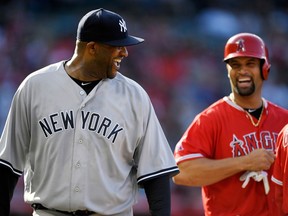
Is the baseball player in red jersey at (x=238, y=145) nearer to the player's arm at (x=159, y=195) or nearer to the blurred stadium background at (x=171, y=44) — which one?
the player's arm at (x=159, y=195)

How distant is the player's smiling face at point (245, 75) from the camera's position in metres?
5.61

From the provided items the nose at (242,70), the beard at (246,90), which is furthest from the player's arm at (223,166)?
the nose at (242,70)

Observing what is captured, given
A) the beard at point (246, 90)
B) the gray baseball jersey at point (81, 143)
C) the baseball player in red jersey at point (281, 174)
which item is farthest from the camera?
the beard at point (246, 90)

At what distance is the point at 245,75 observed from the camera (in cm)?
562

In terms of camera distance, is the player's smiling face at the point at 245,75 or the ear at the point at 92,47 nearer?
the ear at the point at 92,47

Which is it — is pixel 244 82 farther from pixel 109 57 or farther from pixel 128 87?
pixel 109 57

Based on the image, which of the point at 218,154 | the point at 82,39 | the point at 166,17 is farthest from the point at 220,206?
the point at 166,17

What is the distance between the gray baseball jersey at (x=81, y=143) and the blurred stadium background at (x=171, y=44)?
534 centimetres

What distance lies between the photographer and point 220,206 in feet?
17.8

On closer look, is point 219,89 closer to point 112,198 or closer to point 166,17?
point 166,17

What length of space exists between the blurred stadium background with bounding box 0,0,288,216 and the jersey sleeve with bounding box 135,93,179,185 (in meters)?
5.27

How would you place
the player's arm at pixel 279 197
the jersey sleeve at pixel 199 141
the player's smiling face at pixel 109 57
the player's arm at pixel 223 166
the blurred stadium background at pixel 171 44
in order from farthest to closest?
1. the blurred stadium background at pixel 171 44
2. the jersey sleeve at pixel 199 141
3. the player's arm at pixel 223 166
4. the player's arm at pixel 279 197
5. the player's smiling face at pixel 109 57

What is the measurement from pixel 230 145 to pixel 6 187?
1799 mm

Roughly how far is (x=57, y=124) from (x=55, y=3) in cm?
978
